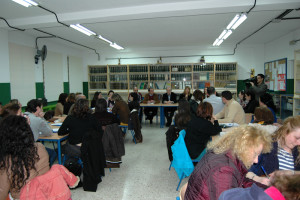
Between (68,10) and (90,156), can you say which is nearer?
(90,156)

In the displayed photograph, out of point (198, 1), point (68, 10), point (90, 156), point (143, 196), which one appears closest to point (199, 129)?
point (143, 196)

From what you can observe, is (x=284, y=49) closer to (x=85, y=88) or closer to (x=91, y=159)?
(x=91, y=159)

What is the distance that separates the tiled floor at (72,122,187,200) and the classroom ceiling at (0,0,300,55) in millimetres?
2938

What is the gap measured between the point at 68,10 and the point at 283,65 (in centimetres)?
670

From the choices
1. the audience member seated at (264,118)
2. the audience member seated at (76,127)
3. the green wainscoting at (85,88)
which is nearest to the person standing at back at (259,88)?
the audience member seated at (264,118)

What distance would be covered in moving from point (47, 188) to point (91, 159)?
1.28m

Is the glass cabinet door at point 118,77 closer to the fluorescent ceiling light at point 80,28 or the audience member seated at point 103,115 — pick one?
the fluorescent ceiling light at point 80,28

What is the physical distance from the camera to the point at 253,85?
635 centimetres

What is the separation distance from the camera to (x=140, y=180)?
3.33m

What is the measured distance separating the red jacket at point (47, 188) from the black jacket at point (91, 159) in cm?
109

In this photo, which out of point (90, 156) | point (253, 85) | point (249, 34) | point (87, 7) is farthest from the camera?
point (249, 34)

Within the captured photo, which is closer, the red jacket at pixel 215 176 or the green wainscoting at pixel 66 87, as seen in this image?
the red jacket at pixel 215 176

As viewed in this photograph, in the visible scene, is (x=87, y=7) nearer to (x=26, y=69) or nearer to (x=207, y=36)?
(x=26, y=69)

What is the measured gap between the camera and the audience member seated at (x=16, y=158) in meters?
1.57
